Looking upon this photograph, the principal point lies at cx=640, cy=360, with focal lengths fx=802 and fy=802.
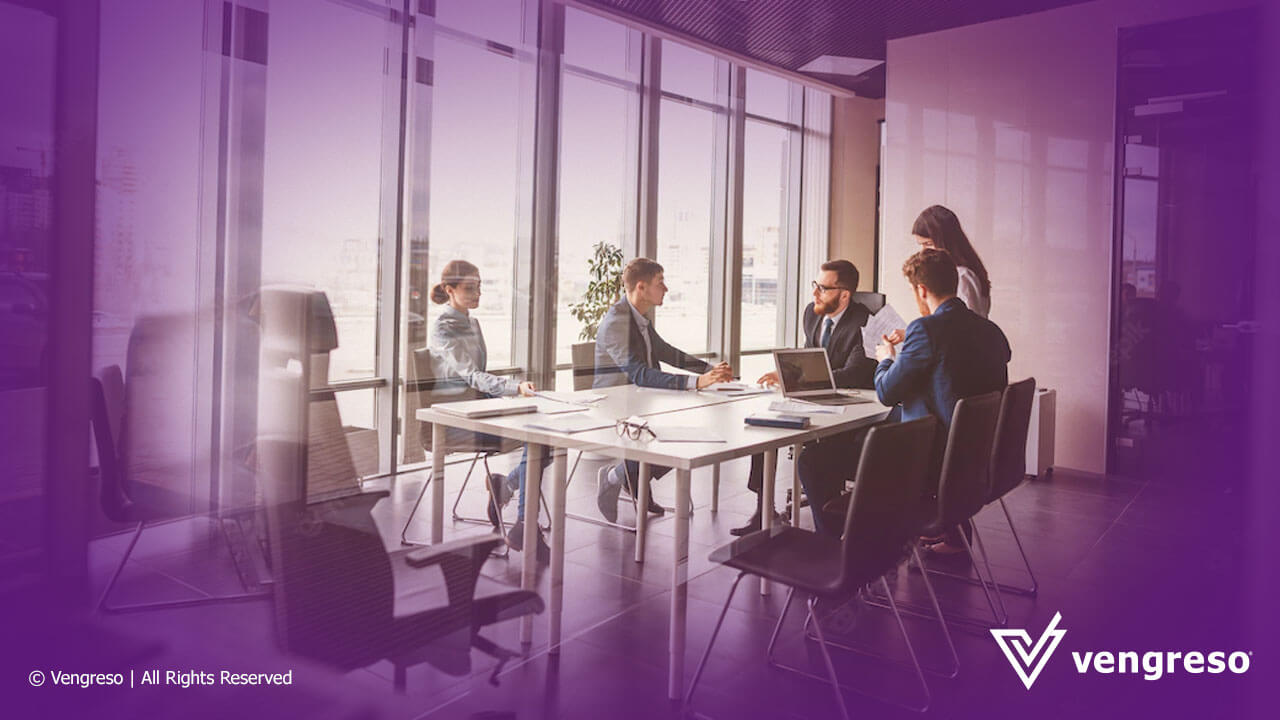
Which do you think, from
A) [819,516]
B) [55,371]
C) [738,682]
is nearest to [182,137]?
[55,371]

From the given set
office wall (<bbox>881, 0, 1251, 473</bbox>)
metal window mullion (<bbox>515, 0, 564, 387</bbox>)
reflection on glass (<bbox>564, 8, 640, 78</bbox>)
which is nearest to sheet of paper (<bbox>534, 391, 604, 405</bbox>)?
metal window mullion (<bbox>515, 0, 564, 387</bbox>)

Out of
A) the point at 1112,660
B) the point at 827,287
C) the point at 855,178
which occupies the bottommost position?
the point at 1112,660

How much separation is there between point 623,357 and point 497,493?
1.27 m

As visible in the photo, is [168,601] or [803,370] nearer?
[168,601]

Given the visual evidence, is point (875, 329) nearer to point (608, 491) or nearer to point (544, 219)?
point (608, 491)

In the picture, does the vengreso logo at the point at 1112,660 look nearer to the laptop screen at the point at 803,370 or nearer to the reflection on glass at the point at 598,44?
the laptop screen at the point at 803,370

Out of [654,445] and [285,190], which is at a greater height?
[285,190]

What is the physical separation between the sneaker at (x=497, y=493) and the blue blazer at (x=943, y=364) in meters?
1.56

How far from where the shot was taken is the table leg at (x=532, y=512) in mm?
2811

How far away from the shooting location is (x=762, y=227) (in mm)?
8000

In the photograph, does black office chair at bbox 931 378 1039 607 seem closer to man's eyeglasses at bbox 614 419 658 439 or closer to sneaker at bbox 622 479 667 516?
man's eyeglasses at bbox 614 419 658 439

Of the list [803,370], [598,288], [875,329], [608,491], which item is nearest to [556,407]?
[608,491]

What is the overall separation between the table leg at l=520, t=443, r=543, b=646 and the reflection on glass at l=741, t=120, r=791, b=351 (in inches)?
208

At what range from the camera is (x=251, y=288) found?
187 centimetres
